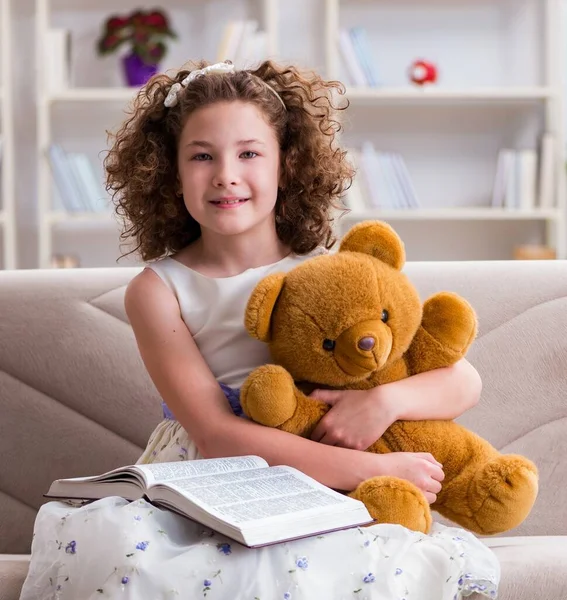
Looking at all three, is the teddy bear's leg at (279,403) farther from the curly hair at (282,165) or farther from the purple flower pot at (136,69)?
the purple flower pot at (136,69)

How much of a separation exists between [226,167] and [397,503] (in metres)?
0.55

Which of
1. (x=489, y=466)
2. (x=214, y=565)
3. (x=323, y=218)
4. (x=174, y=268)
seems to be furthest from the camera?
(x=323, y=218)

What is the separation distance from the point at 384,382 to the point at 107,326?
1.90 feet

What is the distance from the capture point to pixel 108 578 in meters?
1.05

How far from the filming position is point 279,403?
4.12 ft

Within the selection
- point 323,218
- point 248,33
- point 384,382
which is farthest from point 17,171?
point 384,382

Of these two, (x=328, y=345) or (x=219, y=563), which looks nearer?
(x=219, y=563)

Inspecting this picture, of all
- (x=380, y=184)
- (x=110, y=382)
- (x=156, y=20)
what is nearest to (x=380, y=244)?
(x=110, y=382)

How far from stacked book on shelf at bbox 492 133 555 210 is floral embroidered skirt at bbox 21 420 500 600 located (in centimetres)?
266

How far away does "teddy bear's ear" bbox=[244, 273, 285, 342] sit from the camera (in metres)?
1.27

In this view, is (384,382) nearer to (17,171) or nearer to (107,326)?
(107,326)

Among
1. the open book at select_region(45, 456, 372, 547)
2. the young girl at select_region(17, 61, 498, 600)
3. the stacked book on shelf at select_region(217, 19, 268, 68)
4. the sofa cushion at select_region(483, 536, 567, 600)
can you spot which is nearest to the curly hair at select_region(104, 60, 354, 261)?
the young girl at select_region(17, 61, 498, 600)

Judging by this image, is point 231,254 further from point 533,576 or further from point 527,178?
point 527,178

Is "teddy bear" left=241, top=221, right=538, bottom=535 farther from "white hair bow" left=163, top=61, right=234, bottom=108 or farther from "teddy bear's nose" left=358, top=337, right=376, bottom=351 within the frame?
"white hair bow" left=163, top=61, right=234, bottom=108
